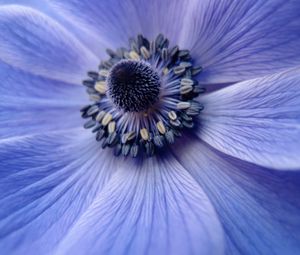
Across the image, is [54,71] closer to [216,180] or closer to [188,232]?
[216,180]

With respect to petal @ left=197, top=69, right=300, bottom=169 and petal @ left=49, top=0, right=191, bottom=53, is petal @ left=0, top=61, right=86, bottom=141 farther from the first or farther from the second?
petal @ left=197, top=69, right=300, bottom=169

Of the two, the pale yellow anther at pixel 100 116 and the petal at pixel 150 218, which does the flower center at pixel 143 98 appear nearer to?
the pale yellow anther at pixel 100 116

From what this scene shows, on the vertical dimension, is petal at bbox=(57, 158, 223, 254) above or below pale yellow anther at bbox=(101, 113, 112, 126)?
below

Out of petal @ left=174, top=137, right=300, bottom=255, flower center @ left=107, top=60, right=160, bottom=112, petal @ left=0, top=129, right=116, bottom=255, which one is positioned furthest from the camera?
flower center @ left=107, top=60, right=160, bottom=112

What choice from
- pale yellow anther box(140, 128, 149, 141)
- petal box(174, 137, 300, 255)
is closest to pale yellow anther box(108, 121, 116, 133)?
pale yellow anther box(140, 128, 149, 141)

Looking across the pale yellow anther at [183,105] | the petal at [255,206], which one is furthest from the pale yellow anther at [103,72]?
the petal at [255,206]

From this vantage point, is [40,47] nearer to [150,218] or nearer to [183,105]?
[183,105]

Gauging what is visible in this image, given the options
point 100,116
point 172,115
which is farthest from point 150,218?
point 100,116

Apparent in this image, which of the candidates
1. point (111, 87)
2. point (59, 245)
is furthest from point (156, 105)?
point (59, 245)

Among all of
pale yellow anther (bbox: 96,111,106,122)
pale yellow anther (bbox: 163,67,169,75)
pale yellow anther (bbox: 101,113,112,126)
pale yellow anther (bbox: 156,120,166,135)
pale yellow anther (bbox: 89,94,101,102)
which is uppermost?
pale yellow anther (bbox: 89,94,101,102)
